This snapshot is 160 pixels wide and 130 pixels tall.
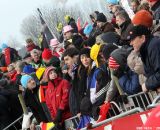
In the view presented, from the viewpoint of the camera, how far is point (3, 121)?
10844 mm

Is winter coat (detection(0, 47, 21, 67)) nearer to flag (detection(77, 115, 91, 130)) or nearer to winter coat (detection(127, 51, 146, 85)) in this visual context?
flag (detection(77, 115, 91, 130))

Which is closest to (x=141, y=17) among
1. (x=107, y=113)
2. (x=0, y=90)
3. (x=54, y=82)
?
(x=107, y=113)

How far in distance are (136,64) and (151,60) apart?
0.52 meters

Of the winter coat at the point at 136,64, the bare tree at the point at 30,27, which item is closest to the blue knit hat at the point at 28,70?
the winter coat at the point at 136,64

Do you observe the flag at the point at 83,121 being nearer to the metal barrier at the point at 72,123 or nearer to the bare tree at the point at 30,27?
the metal barrier at the point at 72,123

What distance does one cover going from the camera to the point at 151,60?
6168mm

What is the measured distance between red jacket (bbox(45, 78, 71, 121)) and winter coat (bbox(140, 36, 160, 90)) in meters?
2.70

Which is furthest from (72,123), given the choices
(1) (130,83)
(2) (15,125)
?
(2) (15,125)

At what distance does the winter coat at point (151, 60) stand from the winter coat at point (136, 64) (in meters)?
0.26

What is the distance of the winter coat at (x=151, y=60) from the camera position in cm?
610

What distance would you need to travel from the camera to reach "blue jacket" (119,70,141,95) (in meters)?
6.90

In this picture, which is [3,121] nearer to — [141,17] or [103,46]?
[103,46]

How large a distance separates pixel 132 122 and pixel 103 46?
2.18m

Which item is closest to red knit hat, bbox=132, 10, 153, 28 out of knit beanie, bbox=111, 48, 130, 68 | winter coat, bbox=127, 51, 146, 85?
knit beanie, bbox=111, 48, 130, 68
